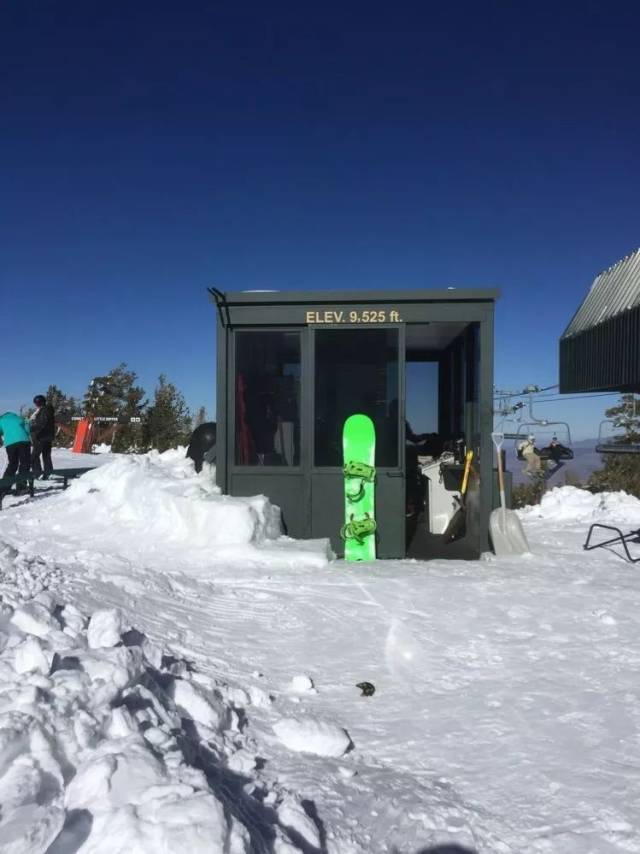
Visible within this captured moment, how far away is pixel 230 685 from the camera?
356 centimetres

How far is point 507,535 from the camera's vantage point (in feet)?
23.3

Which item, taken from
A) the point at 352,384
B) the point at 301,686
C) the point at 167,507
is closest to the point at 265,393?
the point at 352,384

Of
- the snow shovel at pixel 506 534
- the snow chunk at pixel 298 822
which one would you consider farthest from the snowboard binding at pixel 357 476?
the snow chunk at pixel 298 822

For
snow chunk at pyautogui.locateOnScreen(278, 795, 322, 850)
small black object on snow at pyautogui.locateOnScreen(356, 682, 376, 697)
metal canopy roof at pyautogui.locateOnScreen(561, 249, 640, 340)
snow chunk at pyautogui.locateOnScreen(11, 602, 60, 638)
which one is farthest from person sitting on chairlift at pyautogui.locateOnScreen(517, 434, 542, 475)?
snow chunk at pyautogui.locateOnScreen(278, 795, 322, 850)

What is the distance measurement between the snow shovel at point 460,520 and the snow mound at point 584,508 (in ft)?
6.85

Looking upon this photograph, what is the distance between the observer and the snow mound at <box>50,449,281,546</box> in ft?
22.4

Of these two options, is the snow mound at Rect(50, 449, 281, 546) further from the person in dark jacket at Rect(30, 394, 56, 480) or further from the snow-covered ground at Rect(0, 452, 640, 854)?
the person in dark jacket at Rect(30, 394, 56, 480)

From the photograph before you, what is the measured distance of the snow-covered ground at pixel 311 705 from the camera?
6.64ft

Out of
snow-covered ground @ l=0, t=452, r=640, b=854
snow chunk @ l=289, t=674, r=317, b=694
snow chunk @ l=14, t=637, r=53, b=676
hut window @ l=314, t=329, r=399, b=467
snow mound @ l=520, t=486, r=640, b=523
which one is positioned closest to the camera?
snow-covered ground @ l=0, t=452, r=640, b=854

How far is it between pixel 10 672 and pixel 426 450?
7972mm

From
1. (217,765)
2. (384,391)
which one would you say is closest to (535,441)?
(384,391)

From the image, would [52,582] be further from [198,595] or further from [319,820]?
[319,820]

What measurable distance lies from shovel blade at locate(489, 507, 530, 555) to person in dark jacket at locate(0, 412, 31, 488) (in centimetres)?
822

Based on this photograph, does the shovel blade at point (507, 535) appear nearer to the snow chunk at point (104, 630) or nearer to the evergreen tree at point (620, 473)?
the snow chunk at point (104, 630)
